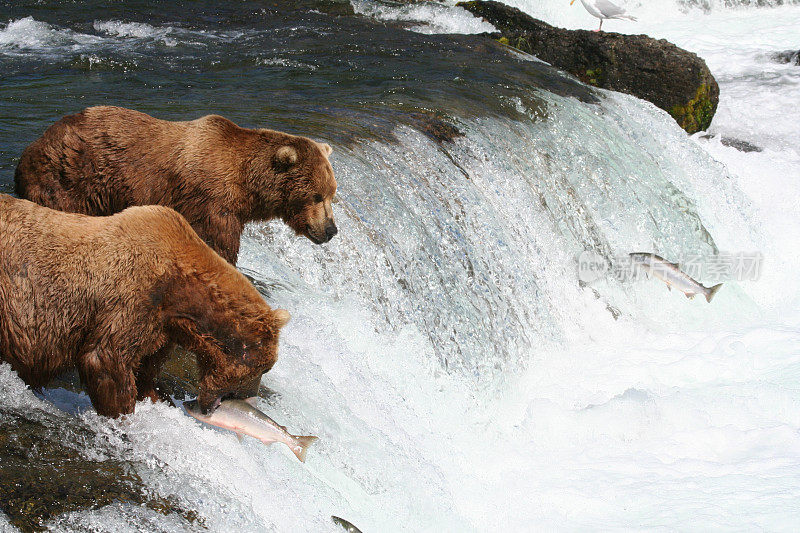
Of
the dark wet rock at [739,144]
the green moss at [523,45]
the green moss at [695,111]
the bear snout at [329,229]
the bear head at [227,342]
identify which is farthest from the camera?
the green moss at [523,45]

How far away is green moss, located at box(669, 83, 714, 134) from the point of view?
469 inches

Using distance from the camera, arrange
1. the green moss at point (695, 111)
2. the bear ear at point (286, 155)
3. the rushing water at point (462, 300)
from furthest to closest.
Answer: the green moss at point (695, 111), the bear ear at point (286, 155), the rushing water at point (462, 300)

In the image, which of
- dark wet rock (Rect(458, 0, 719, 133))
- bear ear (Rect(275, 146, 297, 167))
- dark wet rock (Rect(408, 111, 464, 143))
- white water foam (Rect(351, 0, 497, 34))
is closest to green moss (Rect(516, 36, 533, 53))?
dark wet rock (Rect(458, 0, 719, 133))

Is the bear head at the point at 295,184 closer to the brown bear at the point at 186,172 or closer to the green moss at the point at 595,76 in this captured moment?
the brown bear at the point at 186,172

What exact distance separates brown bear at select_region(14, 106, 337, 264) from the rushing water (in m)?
0.63

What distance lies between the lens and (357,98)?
854cm

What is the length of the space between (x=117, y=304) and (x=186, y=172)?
4.72ft

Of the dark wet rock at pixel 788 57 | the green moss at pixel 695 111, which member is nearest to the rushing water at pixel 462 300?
the green moss at pixel 695 111

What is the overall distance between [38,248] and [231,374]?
3.02ft

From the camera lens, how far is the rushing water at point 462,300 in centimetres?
436

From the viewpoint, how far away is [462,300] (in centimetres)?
642

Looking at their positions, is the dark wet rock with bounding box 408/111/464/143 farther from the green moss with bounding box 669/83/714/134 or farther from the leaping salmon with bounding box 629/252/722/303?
the green moss with bounding box 669/83/714/134

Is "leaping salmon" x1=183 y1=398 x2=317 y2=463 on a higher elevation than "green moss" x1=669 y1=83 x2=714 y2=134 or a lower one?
higher

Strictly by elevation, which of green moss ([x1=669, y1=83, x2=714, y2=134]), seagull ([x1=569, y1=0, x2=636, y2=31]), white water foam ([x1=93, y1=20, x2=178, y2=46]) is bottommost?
green moss ([x1=669, y1=83, x2=714, y2=134])
